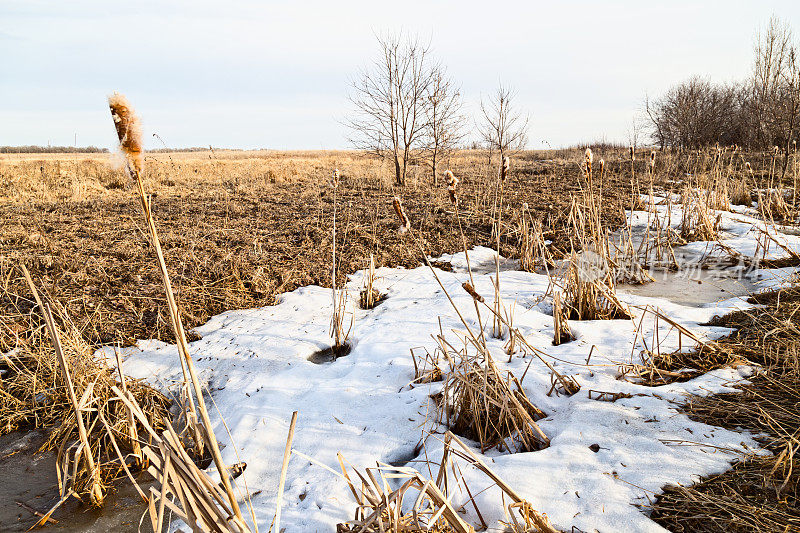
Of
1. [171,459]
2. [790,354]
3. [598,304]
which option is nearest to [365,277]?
[598,304]

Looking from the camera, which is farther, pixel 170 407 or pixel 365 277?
pixel 365 277

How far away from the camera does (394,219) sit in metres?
8.30

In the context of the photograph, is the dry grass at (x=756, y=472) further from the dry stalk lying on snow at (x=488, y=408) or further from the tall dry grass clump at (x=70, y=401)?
the tall dry grass clump at (x=70, y=401)

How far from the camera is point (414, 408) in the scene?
2.88 m

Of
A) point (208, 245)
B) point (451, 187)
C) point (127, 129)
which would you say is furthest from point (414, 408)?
point (208, 245)

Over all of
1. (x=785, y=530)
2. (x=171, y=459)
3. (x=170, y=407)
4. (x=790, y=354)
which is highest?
(x=171, y=459)

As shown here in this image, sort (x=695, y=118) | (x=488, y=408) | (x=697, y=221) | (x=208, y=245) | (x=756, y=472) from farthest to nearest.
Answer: (x=695, y=118), (x=697, y=221), (x=208, y=245), (x=488, y=408), (x=756, y=472)

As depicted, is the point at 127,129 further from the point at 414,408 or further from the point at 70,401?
the point at 70,401

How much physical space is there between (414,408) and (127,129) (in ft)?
7.44

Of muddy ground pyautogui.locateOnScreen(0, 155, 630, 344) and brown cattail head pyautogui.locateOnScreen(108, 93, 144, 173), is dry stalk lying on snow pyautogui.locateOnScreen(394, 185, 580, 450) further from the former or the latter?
muddy ground pyautogui.locateOnScreen(0, 155, 630, 344)

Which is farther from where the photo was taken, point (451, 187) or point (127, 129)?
point (451, 187)

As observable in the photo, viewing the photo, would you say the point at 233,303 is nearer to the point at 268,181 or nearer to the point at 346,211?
the point at 346,211

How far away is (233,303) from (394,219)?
13.5 ft

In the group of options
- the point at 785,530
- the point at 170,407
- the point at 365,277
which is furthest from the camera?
the point at 365,277
